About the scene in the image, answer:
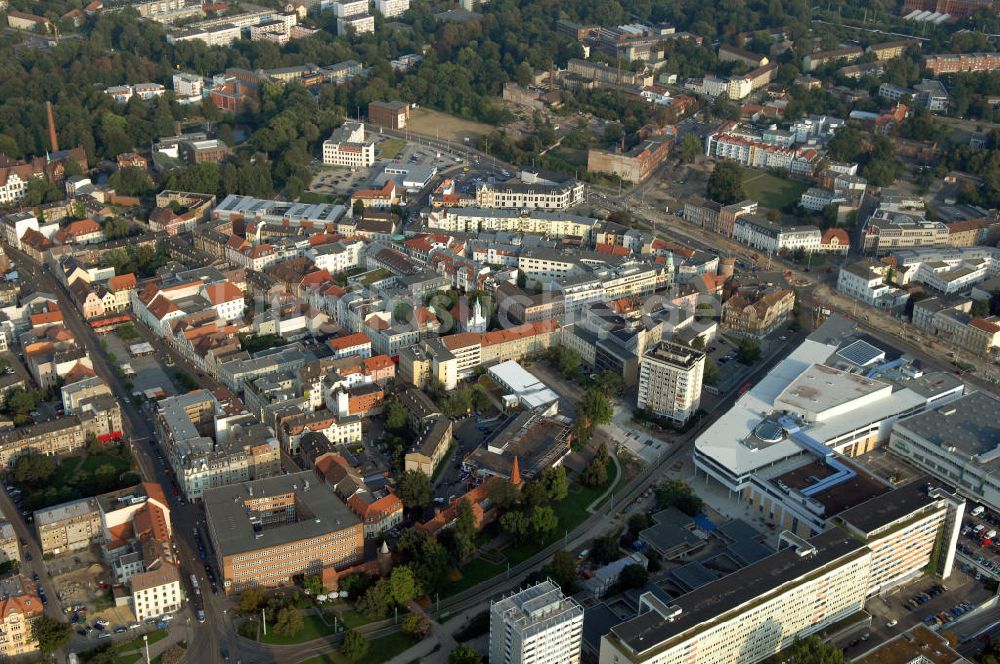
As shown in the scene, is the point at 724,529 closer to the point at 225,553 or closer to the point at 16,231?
the point at 225,553

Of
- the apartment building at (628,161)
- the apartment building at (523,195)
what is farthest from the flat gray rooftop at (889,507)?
the apartment building at (628,161)

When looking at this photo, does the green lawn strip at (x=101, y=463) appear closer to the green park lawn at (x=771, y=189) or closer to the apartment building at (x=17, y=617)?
the apartment building at (x=17, y=617)

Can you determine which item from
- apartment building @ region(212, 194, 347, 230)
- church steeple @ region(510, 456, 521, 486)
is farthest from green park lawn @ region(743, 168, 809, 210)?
church steeple @ region(510, 456, 521, 486)

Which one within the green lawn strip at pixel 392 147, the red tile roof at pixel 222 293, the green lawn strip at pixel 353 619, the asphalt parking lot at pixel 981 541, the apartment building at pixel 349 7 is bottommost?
the asphalt parking lot at pixel 981 541

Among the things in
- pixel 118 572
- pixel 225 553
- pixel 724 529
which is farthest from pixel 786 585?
pixel 118 572

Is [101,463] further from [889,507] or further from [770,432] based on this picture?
[889,507]

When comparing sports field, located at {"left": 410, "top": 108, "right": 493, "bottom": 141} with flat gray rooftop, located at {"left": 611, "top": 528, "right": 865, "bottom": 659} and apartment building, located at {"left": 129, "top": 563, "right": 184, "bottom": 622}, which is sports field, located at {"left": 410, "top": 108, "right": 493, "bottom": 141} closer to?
apartment building, located at {"left": 129, "top": 563, "right": 184, "bottom": 622}
